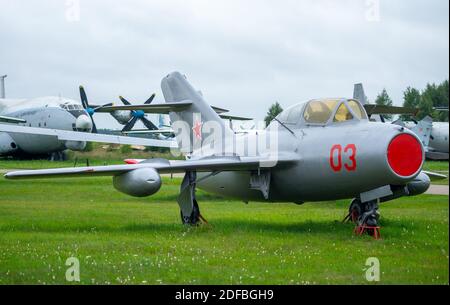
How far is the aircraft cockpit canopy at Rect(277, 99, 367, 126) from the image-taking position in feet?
43.9

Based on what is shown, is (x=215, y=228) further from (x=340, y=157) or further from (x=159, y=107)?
(x=159, y=107)

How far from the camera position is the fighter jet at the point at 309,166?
1205 cm

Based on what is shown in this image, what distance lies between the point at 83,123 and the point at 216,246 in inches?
1224

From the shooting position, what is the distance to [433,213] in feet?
61.8

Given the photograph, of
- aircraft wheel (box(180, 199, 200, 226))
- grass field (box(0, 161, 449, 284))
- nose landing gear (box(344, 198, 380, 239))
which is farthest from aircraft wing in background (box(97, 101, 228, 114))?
nose landing gear (box(344, 198, 380, 239))

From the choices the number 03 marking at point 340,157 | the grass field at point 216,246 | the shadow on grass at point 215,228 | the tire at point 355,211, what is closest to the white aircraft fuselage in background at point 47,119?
the grass field at point 216,246

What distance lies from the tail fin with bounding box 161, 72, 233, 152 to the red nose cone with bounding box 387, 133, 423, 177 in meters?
6.07

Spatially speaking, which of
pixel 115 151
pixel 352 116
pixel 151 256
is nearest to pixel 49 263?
pixel 151 256

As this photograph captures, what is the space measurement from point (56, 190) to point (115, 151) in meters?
10.6

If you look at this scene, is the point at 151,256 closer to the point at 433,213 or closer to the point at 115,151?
the point at 433,213

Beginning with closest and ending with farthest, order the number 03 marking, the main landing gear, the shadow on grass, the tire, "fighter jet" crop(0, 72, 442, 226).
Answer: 1. "fighter jet" crop(0, 72, 442, 226)
2. the number 03 marking
3. the shadow on grass
4. the main landing gear
5. the tire

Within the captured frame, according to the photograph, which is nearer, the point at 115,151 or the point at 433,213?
the point at 433,213

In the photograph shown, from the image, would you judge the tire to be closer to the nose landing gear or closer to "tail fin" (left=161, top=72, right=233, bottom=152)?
the nose landing gear
